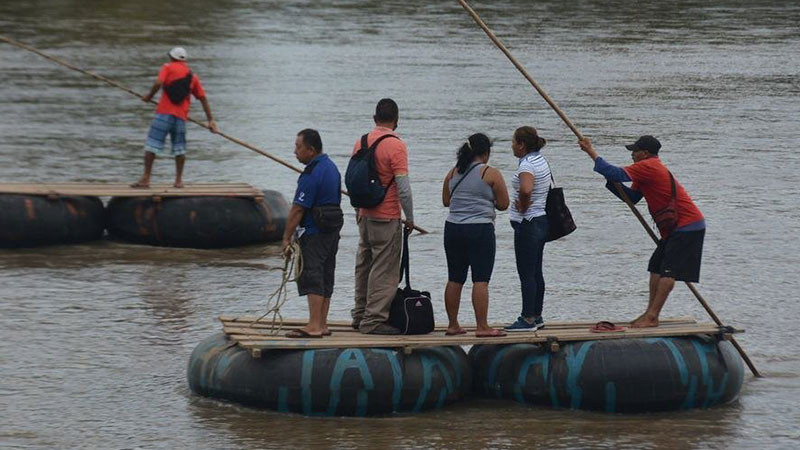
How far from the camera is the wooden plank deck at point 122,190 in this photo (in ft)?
56.8

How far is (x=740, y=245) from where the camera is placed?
17.5 m

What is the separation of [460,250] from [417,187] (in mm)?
9402

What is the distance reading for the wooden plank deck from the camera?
56.8 feet

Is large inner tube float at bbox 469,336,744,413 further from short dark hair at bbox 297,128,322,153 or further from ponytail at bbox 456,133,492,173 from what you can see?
short dark hair at bbox 297,128,322,153

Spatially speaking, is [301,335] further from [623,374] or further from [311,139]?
[623,374]

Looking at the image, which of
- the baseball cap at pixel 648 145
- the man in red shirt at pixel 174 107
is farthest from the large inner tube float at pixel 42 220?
the baseball cap at pixel 648 145

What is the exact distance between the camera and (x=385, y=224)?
11523 mm

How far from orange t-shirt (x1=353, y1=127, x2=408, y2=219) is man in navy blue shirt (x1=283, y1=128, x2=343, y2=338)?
285 millimetres

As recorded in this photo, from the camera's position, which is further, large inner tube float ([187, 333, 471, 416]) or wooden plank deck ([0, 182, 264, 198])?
wooden plank deck ([0, 182, 264, 198])

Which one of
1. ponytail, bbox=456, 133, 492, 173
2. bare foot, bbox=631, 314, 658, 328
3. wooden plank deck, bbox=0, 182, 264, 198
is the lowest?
bare foot, bbox=631, 314, 658, 328

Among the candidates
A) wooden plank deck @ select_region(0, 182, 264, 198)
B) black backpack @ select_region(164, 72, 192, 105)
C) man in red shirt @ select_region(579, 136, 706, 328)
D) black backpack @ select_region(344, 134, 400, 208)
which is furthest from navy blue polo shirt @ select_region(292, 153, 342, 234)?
black backpack @ select_region(164, 72, 192, 105)

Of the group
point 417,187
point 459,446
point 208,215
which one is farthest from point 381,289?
point 417,187

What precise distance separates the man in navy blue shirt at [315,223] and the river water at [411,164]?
2.83 feet

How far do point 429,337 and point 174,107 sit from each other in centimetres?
730
